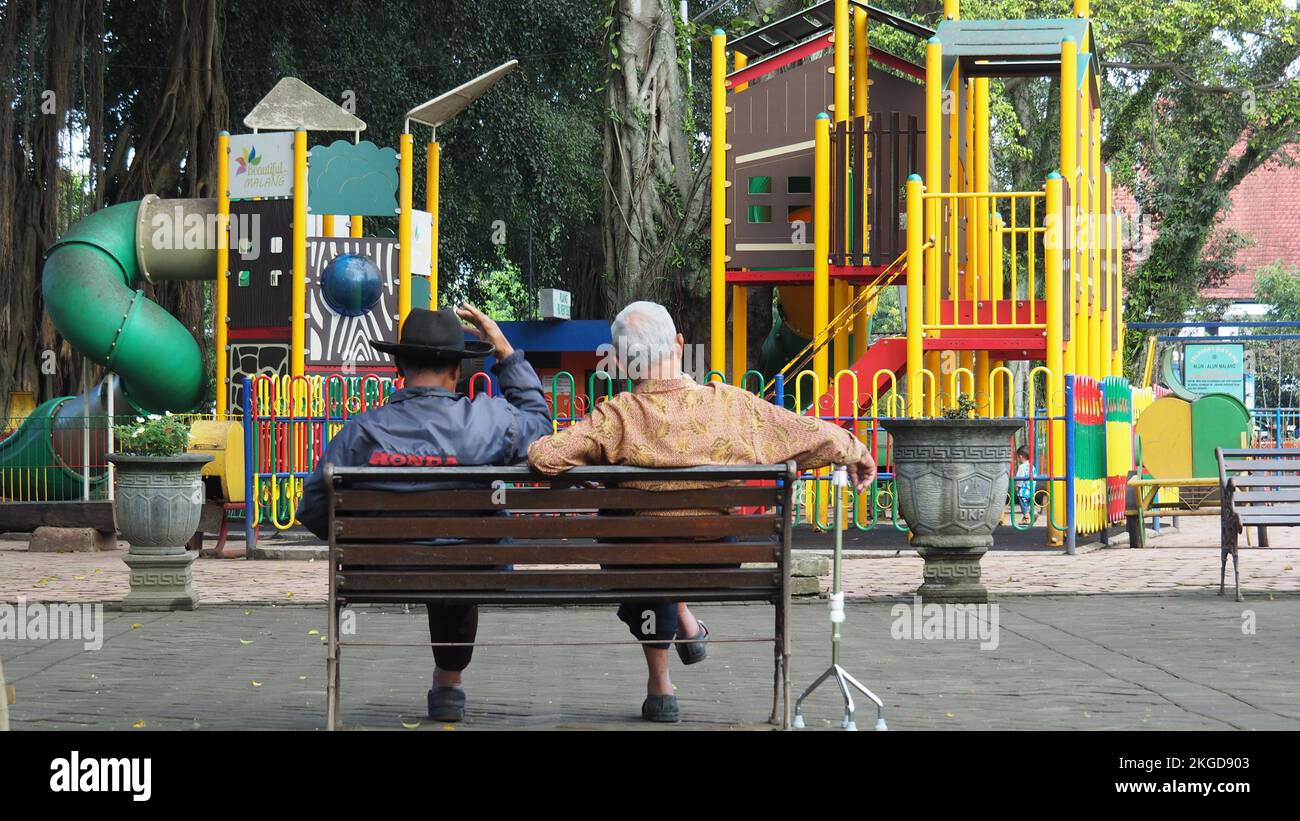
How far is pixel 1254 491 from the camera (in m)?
10.3

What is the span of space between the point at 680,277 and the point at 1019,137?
1175 centimetres

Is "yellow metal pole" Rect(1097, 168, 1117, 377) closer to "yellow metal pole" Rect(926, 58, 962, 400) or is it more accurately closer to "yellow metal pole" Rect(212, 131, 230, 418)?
"yellow metal pole" Rect(926, 58, 962, 400)

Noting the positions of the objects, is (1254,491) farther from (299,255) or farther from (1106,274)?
(299,255)

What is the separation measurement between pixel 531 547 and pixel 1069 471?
9.10 metres

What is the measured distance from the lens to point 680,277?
2083 centimetres

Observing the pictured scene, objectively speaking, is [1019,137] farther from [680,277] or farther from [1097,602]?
[1097,602]

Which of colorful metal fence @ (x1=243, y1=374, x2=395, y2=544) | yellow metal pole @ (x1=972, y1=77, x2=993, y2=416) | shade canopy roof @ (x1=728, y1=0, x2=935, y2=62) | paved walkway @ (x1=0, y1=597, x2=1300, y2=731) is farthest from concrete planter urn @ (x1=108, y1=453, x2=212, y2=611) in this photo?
shade canopy roof @ (x1=728, y1=0, x2=935, y2=62)

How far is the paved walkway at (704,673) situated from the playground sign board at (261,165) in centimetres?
900

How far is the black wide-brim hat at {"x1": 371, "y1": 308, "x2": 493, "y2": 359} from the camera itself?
19.0 feet

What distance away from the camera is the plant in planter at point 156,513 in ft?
32.8

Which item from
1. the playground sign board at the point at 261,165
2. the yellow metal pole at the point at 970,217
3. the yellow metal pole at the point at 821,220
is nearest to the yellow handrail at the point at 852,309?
the yellow metal pole at the point at 821,220

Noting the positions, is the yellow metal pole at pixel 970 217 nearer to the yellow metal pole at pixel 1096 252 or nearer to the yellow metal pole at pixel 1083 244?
the yellow metal pole at pixel 1083 244

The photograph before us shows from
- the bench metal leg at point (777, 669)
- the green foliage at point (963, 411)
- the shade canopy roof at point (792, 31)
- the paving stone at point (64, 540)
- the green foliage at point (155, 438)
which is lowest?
the paving stone at point (64, 540)
